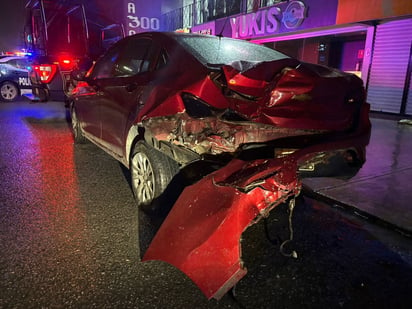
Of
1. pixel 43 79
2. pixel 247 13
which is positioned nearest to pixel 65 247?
pixel 43 79

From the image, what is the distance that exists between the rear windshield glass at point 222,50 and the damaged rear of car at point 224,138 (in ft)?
0.06

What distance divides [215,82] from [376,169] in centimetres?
333

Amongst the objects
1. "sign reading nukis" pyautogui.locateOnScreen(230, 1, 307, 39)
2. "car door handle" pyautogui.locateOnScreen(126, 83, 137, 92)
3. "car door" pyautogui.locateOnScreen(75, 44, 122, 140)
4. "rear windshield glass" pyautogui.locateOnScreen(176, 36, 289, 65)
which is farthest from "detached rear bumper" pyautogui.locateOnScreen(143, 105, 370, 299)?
"sign reading nukis" pyautogui.locateOnScreen(230, 1, 307, 39)

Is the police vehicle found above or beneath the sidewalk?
above

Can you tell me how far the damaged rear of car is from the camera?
203 centimetres

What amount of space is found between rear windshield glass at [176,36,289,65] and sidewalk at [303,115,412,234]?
5.46ft

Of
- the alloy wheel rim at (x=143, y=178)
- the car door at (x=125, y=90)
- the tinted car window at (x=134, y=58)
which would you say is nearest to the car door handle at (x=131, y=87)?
the car door at (x=125, y=90)

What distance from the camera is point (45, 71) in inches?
367

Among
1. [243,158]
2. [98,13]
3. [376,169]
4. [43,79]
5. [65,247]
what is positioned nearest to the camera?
[243,158]

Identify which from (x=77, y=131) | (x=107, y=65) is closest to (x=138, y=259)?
(x=107, y=65)

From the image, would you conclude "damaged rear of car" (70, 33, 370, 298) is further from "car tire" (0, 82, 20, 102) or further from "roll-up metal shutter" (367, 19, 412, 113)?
"car tire" (0, 82, 20, 102)

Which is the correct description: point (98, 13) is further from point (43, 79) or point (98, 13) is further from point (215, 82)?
point (215, 82)

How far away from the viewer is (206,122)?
2439 millimetres

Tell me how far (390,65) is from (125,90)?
9379 mm
